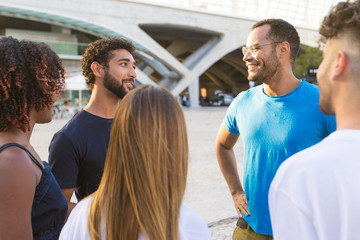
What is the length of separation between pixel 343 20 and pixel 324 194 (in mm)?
591

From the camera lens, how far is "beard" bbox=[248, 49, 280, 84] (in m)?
2.55

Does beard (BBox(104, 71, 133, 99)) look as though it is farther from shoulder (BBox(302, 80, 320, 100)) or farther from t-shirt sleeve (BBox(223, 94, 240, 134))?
shoulder (BBox(302, 80, 320, 100))

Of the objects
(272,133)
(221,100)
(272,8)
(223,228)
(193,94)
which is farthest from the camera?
(272,8)

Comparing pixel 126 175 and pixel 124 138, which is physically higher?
pixel 124 138

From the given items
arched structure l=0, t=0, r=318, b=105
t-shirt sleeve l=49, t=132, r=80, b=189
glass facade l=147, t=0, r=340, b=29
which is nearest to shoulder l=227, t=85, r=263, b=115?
t-shirt sleeve l=49, t=132, r=80, b=189

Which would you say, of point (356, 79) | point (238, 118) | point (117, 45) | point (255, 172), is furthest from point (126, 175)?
point (117, 45)

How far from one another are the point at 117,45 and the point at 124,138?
6.40 feet

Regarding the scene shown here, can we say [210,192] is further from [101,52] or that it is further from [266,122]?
[266,122]

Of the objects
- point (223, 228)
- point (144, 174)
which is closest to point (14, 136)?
point (144, 174)

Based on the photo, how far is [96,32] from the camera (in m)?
32.2

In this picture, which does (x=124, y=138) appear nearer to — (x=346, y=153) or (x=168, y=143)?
(x=168, y=143)

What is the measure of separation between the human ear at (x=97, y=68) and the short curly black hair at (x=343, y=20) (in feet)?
6.71

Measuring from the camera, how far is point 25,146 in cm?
171

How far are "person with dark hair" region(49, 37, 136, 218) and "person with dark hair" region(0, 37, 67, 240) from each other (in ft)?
1.57
